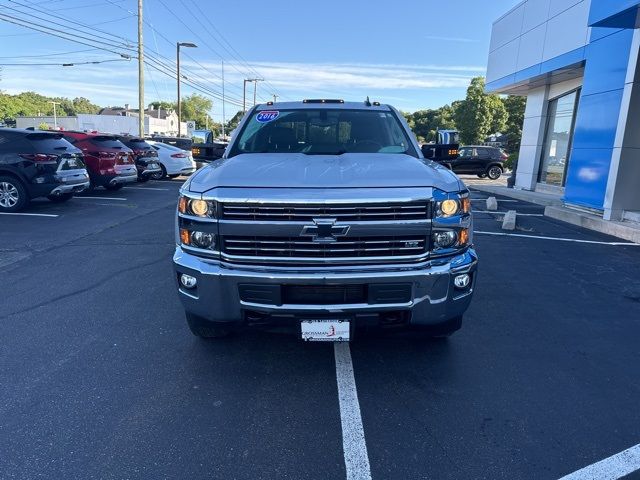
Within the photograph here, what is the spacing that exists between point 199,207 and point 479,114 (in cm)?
4776

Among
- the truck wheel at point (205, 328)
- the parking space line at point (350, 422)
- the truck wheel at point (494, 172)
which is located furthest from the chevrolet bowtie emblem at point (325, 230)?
the truck wheel at point (494, 172)

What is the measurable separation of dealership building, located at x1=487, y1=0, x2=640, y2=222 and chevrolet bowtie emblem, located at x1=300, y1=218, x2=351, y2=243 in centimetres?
827

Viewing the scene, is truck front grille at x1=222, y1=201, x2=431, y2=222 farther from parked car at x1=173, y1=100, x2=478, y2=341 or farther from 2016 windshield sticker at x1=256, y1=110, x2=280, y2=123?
2016 windshield sticker at x1=256, y1=110, x2=280, y2=123

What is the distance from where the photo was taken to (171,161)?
18359 mm

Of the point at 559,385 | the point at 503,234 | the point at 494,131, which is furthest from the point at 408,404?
the point at 494,131

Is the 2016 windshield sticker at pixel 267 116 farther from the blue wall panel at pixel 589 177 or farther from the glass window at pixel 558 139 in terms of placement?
the glass window at pixel 558 139

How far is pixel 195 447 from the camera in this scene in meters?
2.57

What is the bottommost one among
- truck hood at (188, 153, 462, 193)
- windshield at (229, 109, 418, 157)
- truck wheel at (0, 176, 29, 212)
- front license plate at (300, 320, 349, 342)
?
truck wheel at (0, 176, 29, 212)

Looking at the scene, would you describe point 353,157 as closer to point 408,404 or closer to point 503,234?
point 408,404

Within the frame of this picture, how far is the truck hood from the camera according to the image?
2.99 m

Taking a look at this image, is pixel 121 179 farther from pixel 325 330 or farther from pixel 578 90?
pixel 578 90

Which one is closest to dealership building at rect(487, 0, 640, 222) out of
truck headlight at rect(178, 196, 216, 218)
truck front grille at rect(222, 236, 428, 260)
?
truck front grille at rect(222, 236, 428, 260)

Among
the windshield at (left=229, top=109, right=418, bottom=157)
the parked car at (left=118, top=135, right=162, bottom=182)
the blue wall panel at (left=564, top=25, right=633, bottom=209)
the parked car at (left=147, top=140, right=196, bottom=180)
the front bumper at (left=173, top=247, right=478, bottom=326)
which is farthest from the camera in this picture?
the parked car at (left=147, top=140, right=196, bottom=180)

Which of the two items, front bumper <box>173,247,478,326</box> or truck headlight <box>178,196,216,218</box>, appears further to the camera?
truck headlight <box>178,196,216,218</box>
